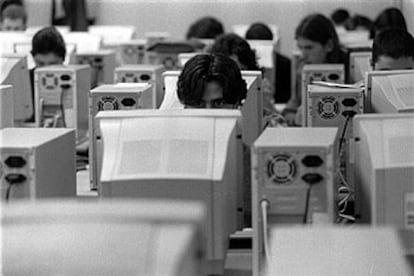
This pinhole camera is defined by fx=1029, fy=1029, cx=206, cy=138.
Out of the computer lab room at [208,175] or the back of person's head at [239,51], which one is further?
the back of person's head at [239,51]

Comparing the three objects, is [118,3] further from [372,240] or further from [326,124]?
[372,240]

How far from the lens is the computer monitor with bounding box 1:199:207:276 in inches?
57.1

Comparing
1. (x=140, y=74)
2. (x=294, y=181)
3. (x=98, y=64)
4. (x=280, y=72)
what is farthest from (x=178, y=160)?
(x=280, y=72)

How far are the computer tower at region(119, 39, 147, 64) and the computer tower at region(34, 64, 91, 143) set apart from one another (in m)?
2.09

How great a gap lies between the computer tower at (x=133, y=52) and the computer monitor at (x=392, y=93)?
3.28 meters

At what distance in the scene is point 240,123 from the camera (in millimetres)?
2309

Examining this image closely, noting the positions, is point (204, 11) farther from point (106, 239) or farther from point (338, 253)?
point (106, 239)

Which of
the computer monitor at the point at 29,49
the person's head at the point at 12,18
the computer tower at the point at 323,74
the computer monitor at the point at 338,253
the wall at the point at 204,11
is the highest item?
the wall at the point at 204,11

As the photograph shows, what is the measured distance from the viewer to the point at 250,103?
120 inches

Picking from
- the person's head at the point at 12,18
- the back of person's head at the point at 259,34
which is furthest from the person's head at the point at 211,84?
the person's head at the point at 12,18

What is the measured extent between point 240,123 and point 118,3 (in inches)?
312

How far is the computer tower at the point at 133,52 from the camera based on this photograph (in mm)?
6246

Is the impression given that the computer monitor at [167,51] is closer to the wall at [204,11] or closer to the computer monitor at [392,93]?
the computer monitor at [392,93]

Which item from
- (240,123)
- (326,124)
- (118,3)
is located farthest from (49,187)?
(118,3)
